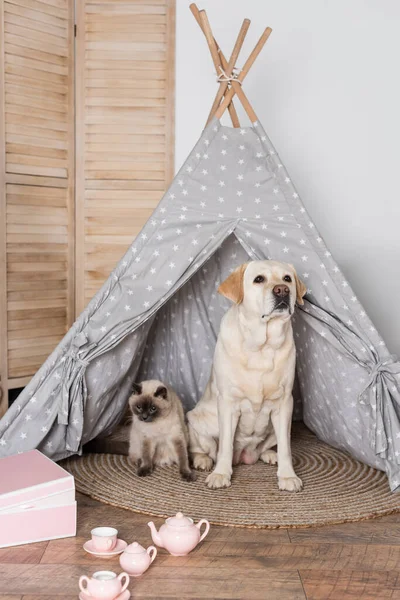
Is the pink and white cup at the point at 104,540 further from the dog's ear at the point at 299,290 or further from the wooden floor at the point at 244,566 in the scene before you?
the dog's ear at the point at 299,290

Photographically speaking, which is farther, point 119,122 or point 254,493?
point 119,122

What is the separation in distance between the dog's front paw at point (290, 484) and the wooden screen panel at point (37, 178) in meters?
1.94

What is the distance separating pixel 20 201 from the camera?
4.00m

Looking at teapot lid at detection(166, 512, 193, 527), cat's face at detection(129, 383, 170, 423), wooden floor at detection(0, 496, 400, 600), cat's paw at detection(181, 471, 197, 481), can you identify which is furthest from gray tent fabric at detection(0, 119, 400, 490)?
teapot lid at detection(166, 512, 193, 527)

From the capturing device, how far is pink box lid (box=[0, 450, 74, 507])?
89.2 inches

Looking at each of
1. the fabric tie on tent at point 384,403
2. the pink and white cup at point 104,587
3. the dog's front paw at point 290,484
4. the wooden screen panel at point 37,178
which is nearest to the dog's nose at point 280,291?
the fabric tie on tent at point 384,403

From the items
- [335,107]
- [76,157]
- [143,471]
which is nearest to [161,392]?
[143,471]

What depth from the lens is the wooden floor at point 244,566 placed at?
6.39 feet

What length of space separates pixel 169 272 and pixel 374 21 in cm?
234

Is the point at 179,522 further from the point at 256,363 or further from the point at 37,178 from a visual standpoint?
the point at 37,178

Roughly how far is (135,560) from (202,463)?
1.09 metres

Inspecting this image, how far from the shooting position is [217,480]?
2801 mm

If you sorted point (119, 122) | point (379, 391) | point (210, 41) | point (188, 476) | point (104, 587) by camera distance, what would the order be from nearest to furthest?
1. point (104, 587)
2. point (379, 391)
3. point (188, 476)
4. point (210, 41)
5. point (119, 122)

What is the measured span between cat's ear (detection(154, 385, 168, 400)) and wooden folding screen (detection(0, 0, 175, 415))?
1.43 meters
